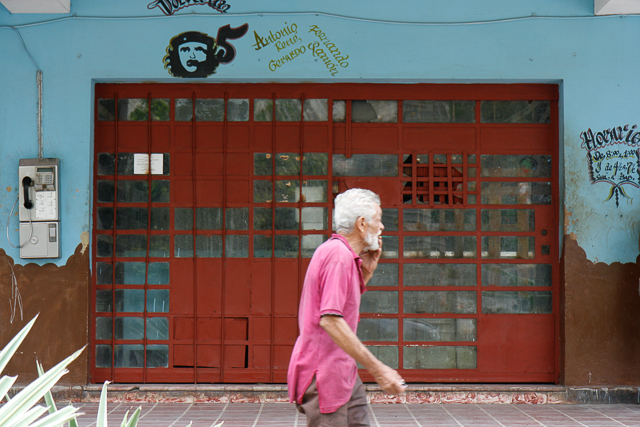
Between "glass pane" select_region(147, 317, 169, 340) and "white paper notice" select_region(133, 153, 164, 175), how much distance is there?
149cm

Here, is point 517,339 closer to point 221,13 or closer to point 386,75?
point 386,75

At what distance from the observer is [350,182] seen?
6.18 meters

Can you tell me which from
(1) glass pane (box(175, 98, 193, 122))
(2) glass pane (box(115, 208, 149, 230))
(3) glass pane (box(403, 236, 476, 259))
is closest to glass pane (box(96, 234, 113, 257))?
(2) glass pane (box(115, 208, 149, 230))

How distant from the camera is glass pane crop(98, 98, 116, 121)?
6.18m

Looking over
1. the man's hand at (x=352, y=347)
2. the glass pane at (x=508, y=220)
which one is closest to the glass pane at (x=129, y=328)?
the glass pane at (x=508, y=220)

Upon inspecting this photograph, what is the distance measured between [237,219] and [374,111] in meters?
1.78

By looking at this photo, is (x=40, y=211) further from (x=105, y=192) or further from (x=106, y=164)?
(x=106, y=164)

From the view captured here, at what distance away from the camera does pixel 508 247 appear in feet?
20.3

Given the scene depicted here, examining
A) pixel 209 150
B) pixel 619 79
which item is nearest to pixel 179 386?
pixel 209 150

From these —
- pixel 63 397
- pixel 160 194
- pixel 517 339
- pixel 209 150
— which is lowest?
pixel 63 397

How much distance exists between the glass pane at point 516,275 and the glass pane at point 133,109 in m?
3.80

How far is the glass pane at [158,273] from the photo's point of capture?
614cm

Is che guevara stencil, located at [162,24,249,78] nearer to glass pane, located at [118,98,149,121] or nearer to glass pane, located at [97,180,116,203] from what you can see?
glass pane, located at [118,98,149,121]

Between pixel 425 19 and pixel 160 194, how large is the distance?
318cm
